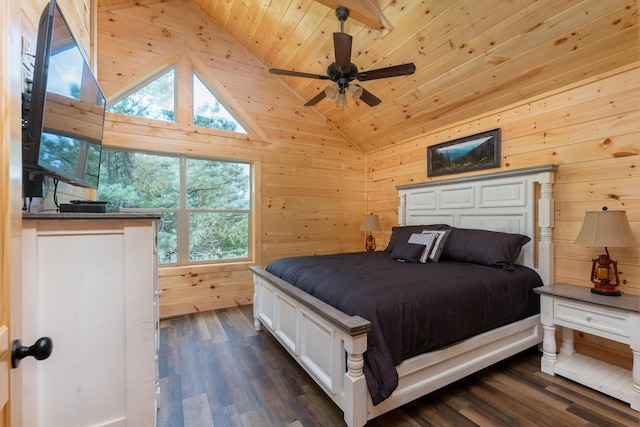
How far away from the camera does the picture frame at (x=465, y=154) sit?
9.98 ft

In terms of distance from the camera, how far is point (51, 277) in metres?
1.11

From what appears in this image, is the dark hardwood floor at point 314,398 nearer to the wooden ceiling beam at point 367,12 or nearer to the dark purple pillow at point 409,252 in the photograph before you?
the dark purple pillow at point 409,252

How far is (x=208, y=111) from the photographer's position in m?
3.66

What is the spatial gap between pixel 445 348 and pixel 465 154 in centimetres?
235

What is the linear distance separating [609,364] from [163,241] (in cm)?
434

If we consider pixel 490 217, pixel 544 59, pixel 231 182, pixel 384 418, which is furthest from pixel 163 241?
pixel 544 59

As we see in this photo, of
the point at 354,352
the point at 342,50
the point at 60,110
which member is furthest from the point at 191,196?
the point at 354,352

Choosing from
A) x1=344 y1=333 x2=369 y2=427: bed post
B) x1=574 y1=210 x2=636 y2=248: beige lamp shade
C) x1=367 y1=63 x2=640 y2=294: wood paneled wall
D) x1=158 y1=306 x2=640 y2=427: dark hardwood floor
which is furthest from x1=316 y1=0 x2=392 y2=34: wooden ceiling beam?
x1=158 y1=306 x2=640 y2=427: dark hardwood floor

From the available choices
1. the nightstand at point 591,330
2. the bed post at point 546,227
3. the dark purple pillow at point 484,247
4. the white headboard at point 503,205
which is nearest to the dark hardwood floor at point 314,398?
the nightstand at point 591,330

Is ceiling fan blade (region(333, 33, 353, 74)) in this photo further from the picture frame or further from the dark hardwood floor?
the dark hardwood floor

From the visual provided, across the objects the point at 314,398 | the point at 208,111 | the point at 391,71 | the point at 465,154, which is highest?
the point at 208,111

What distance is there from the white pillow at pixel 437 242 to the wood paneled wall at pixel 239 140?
6.15 ft

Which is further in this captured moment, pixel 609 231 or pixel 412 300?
pixel 609 231

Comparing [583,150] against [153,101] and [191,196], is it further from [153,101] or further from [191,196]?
[153,101]
